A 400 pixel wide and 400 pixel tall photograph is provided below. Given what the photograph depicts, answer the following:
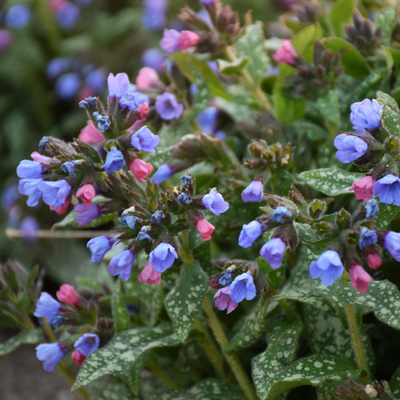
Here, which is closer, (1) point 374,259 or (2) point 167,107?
(1) point 374,259

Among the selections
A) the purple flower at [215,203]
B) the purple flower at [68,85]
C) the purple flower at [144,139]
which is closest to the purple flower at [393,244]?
the purple flower at [215,203]

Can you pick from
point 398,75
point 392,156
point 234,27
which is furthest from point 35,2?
point 392,156

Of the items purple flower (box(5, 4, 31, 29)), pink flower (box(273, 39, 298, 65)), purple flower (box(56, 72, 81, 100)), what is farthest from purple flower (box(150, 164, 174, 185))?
purple flower (box(5, 4, 31, 29))

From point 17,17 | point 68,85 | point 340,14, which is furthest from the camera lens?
point 17,17

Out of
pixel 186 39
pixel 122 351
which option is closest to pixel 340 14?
pixel 186 39

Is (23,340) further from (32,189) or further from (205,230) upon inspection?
(205,230)

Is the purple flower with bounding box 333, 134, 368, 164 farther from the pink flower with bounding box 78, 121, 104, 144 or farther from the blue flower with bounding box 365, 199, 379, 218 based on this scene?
the pink flower with bounding box 78, 121, 104, 144

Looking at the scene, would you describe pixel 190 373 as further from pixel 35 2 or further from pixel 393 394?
pixel 35 2
